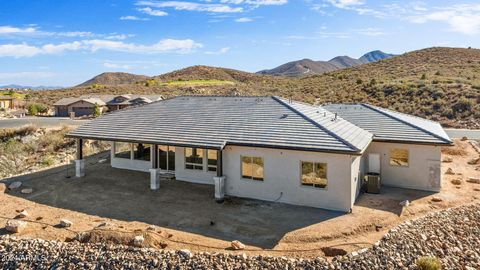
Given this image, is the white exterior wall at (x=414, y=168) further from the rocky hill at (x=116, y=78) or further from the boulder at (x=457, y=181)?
the rocky hill at (x=116, y=78)

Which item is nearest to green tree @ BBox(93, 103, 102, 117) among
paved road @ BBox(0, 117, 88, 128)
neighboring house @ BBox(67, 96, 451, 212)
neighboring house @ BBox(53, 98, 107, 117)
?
neighboring house @ BBox(53, 98, 107, 117)

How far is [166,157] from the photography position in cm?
2006

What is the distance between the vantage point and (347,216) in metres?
14.1

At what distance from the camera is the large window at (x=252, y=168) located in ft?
52.7

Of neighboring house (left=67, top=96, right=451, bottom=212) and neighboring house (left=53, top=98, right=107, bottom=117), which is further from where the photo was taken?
neighboring house (left=53, top=98, right=107, bottom=117)

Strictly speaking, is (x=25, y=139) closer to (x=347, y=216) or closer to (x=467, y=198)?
(x=347, y=216)

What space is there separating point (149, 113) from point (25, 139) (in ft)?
57.4

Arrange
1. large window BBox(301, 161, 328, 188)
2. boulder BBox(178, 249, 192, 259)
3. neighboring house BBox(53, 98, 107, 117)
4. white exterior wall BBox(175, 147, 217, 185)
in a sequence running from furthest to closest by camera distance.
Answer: neighboring house BBox(53, 98, 107, 117), white exterior wall BBox(175, 147, 217, 185), large window BBox(301, 161, 328, 188), boulder BBox(178, 249, 192, 259)

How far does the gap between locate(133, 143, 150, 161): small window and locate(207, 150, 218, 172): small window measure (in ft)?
15.4

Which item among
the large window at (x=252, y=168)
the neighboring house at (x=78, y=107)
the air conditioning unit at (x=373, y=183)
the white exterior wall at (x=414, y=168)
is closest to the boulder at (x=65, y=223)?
the large window at (x=252, y=168)

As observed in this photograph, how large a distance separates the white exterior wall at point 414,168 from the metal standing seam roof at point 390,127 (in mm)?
394

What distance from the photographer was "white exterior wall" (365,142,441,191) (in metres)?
17.5

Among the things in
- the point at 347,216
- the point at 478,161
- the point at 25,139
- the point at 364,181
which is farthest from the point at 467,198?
the point at 25,139

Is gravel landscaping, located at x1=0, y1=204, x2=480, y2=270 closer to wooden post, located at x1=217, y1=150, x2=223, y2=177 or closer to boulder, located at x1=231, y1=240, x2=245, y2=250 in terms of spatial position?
boulder, located at x1=231, y1=240, x2=245, y2=250
